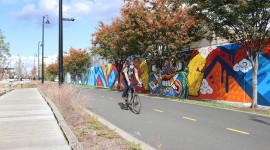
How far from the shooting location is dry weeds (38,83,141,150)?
584cm

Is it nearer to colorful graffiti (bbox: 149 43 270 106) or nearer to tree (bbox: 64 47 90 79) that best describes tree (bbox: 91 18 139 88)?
colorful graffiti (bbox: 149 43 270 106)

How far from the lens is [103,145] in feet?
19.1

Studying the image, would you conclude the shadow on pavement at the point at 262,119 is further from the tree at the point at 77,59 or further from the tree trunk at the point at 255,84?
the tree at the point at 77,59

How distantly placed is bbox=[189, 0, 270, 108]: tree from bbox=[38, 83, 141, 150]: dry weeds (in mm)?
6319

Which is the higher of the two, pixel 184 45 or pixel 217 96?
pixel 184 45

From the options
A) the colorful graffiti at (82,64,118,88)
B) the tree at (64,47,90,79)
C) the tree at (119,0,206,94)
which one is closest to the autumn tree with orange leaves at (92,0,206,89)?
the tree at (119,0,206,94)

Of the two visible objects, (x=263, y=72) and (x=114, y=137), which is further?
(x=263, y=72)

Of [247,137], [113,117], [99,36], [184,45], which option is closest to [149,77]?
[184,45]

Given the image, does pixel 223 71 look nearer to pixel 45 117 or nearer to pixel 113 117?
pixel 113 117

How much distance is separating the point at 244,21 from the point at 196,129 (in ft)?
21.1

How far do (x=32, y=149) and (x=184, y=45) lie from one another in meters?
14.9

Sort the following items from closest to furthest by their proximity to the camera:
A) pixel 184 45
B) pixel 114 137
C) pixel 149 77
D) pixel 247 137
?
pixel 114 137 → pixel 247 137 → pixel 184 45 → pixel 149 77

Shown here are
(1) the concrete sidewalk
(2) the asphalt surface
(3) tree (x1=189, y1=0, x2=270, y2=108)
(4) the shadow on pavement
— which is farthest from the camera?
(3) tree (x1=189, y1=0, x2=270, y2=108)

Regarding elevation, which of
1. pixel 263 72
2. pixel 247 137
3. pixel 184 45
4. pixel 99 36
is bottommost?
pixel 247 137
